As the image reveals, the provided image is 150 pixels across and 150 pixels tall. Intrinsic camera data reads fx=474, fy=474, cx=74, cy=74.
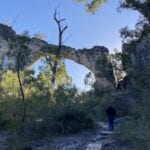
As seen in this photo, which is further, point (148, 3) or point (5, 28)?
point (5, 28)

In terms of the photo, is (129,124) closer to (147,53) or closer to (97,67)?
(147,53)

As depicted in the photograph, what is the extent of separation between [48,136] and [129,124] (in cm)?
328

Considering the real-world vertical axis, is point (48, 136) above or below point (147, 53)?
below

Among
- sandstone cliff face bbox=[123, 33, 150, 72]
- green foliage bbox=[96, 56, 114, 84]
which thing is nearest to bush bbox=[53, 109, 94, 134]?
sandstone cliff face bbox=[123, 33, 150, 72]

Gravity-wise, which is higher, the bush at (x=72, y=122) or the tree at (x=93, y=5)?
the tree at (x=93, y=5)

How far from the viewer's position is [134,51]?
71.4 feet

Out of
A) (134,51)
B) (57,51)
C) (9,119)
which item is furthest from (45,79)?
(134,51)

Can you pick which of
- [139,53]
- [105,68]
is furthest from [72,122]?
[105,68]

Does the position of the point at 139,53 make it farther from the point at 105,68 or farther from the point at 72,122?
the point at 72,122

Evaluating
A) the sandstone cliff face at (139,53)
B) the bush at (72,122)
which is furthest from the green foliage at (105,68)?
the bush at (72,122)

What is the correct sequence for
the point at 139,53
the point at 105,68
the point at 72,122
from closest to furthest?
the point at 72,122 → the point at 139,53 → the point at 105,68

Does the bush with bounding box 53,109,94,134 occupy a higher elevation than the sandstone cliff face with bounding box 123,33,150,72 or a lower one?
lower

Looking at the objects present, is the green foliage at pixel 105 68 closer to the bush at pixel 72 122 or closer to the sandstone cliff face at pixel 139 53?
the sandstone cliff face at pixel 139 53

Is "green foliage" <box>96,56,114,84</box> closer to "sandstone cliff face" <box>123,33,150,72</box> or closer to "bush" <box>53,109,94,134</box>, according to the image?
"sandstone cliff face" <box>123,33,150,72</box>
